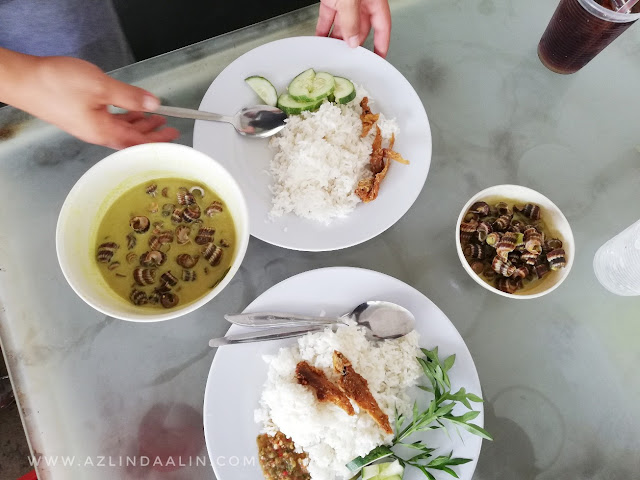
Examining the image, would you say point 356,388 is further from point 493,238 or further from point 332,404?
point 493,238

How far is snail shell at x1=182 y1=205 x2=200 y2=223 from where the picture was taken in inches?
49.1

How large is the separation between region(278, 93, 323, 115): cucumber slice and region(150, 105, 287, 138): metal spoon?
2 centimetres

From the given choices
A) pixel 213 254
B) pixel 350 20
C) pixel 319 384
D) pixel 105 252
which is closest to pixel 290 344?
pixel 319 384

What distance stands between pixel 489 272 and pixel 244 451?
80 cm

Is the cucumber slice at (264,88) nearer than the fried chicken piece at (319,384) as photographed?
No

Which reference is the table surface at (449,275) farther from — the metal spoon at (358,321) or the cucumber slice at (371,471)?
the cucumber slice at (371,471)

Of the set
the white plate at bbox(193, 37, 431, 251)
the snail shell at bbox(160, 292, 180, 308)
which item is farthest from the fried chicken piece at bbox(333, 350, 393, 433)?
the snail shell at bbox(160, 292, 180, 308)

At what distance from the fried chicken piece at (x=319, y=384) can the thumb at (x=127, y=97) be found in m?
0.76

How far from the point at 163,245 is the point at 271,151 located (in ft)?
1.47

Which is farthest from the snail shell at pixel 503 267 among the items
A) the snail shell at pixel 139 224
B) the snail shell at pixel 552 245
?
the snail shell at pixel 139 224

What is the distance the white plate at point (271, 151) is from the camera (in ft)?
4.42

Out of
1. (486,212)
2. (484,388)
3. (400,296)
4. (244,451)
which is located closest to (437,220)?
(486,212)

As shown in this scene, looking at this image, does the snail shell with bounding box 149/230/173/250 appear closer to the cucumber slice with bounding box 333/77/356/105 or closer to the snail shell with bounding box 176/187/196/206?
the snail shell with bounding box 176/187/196/206

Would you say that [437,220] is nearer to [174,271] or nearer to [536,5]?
[174,271]
